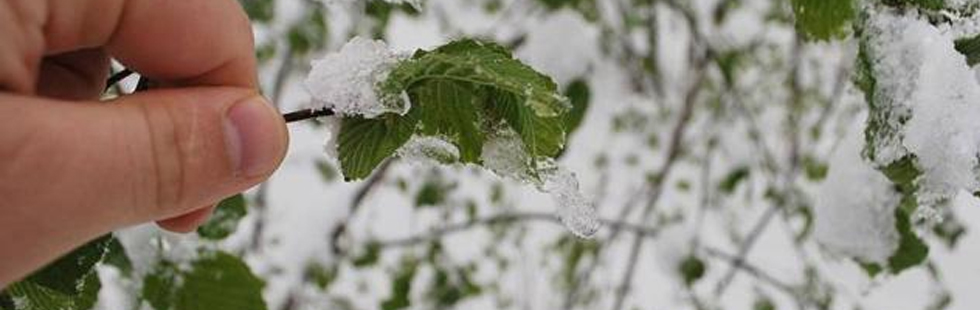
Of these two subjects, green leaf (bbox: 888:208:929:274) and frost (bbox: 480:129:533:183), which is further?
green leaf (bbox: 888:208:929:274)

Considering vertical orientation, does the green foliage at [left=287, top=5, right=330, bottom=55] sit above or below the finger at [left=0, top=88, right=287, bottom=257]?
below

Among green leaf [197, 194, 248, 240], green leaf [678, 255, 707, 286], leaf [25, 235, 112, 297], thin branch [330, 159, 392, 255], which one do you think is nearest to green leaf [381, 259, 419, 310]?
thin branch [330, 159, 392, 255]

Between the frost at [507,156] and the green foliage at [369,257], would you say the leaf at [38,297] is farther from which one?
the green foliage at [369,257]

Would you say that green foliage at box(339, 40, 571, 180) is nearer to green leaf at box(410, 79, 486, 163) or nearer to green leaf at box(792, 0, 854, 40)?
green leaf at box(410, 79, 486, 163)

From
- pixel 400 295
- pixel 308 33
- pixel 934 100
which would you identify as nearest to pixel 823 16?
pixel 934 100

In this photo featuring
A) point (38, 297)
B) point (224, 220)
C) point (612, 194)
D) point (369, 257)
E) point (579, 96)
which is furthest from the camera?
point (612, 194)

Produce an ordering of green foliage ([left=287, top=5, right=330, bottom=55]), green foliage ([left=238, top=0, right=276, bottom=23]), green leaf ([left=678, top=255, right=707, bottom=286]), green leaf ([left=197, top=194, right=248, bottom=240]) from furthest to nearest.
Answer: green foliage ([left=287, top=5, right=330, bottom=55]) < green leaf ([left=678, top=255, right=707, bottom=286]) < green foliage ([left=238, top=0, right=276, bottom=23]) < green leaf ([left=197, top=194, right=248, bottom=240])

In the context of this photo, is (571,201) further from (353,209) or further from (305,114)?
(353,209)
